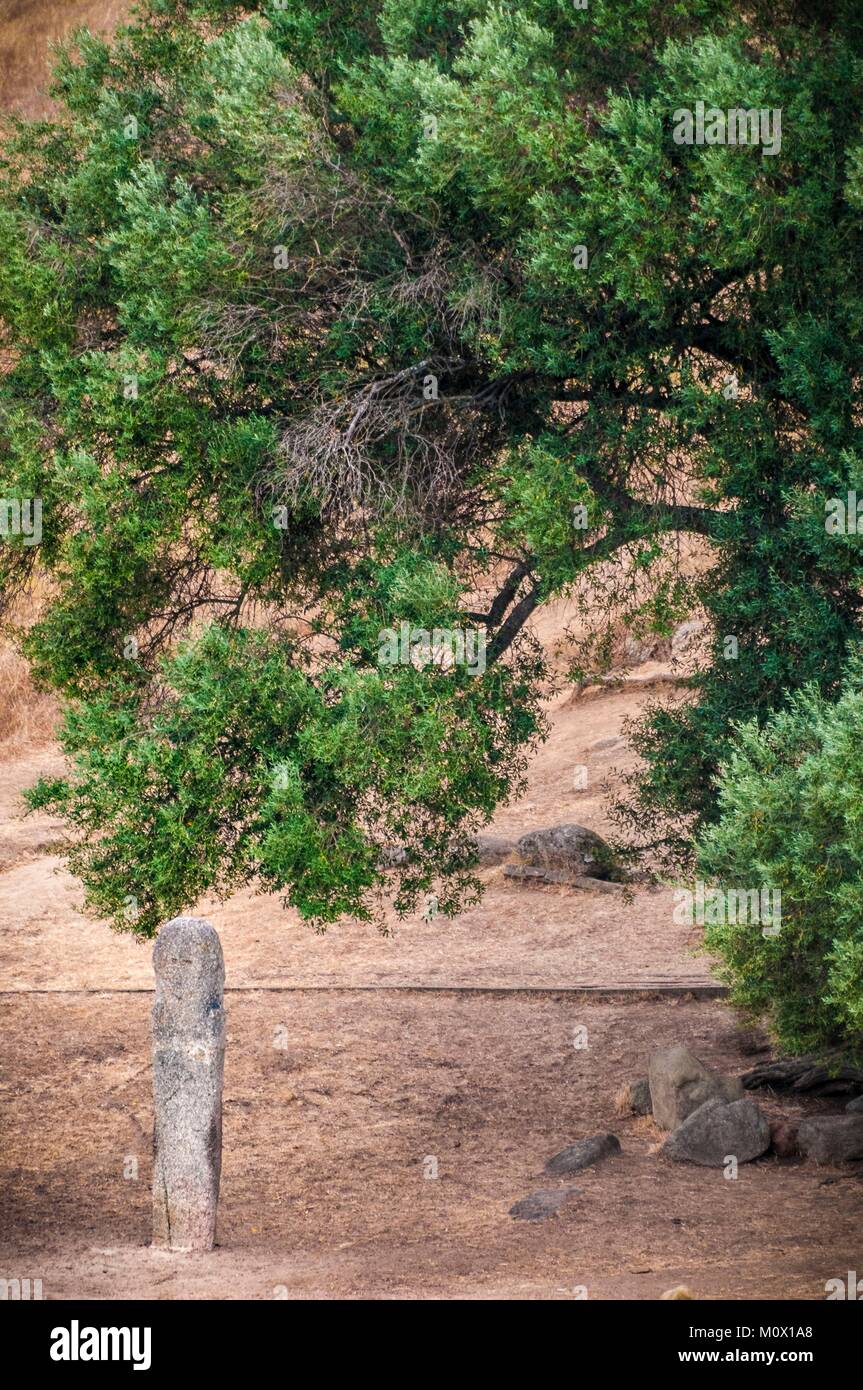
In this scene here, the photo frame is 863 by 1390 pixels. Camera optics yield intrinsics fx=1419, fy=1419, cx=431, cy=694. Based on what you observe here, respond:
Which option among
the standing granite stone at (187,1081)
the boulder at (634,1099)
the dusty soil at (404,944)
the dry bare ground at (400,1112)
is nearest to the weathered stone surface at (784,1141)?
the dry bare ground at (400,1112)

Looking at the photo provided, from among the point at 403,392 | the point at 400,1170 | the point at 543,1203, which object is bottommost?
the point at 400,1170

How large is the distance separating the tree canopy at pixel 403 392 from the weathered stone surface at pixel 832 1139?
10.3ft

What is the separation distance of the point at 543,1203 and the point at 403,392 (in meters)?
7.01

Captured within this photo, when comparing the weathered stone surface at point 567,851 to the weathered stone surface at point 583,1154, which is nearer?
the weathered stone surface at point 583,1154

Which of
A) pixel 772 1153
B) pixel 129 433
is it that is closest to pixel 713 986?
pixel 772 1153

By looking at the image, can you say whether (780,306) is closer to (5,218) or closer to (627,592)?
(627,592)

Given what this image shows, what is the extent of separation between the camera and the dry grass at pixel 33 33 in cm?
3297

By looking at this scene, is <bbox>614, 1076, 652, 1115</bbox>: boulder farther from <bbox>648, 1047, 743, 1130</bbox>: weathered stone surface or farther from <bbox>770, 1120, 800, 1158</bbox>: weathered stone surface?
<bbox>770, 1120, 800, 1158</bbox>: weathered stone surface

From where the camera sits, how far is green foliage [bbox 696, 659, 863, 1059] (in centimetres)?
882

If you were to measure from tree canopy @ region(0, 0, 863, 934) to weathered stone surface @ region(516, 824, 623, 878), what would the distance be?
33.2 feet

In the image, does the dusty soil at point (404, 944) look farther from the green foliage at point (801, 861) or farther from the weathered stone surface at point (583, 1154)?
the green foliage at point (801, 861)

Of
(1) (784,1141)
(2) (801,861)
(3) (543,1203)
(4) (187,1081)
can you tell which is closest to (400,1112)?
(3) (543,1203)

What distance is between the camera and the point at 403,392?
11.8 metres

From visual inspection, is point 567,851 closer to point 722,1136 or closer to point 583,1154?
point 583,1154
